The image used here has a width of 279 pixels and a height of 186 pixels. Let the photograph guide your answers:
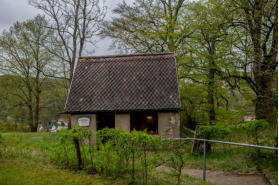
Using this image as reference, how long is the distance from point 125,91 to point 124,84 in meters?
0.64

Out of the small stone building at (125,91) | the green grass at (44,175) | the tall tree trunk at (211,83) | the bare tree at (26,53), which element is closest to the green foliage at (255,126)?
the small stone building at (125,91)

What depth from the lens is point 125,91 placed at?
1370cm

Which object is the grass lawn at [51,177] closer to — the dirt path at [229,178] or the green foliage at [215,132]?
the dirt path at [229,178]

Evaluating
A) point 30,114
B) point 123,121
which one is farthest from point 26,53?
point 123,121

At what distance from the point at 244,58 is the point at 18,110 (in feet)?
75.3

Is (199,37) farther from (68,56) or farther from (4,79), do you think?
(4,79)

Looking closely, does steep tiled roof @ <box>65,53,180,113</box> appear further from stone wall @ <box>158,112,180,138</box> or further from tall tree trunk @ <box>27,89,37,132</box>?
tall tree trunk @ <box>27,89,37,132</box>

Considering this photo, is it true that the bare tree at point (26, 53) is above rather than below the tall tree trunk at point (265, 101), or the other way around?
above

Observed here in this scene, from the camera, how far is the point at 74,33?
21328mm

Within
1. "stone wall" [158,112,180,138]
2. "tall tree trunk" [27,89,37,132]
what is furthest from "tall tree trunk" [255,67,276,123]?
"tall tree trunk" [27,89,37,132]

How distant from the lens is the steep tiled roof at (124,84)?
12852 mm

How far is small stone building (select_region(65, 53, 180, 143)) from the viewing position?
12.7 m

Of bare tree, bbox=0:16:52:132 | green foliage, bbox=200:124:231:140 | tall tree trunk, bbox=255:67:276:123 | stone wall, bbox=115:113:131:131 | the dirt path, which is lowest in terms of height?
the dirt path

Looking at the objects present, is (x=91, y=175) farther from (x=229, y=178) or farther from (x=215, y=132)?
(x=215, y=132)
